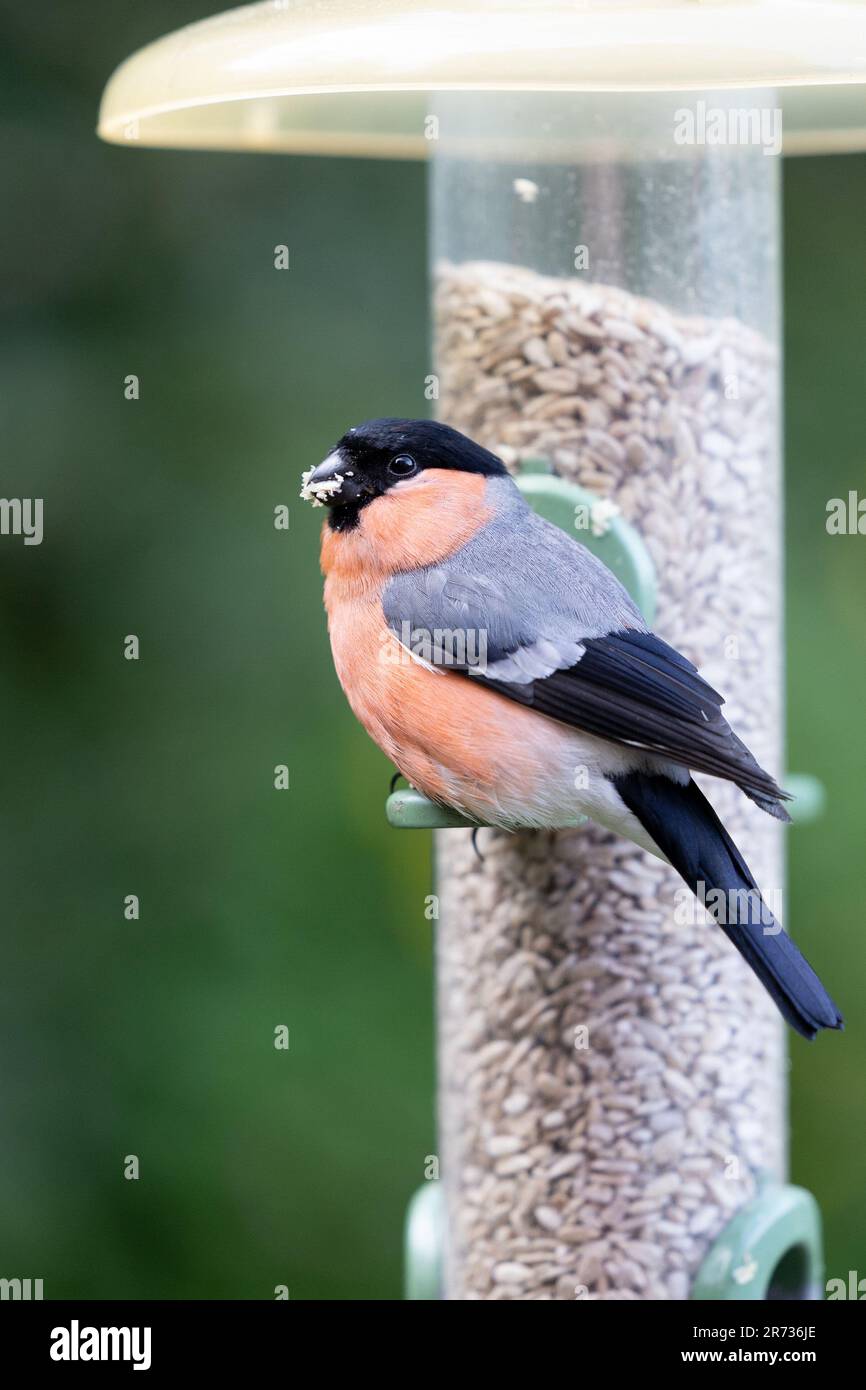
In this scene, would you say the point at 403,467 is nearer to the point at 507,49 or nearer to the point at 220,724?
the point at 507,49

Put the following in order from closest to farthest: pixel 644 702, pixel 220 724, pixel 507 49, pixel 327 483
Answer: pixel 507 49
pixel 644 702
pixel 327 483
pixel 220 724

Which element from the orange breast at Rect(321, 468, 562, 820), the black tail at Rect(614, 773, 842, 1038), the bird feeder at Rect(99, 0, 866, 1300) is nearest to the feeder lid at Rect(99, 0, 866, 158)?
the bird feeder at Rect(99, 0, 866, 1300)

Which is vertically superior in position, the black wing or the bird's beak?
the bird's beak

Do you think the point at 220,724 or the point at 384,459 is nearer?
the point at 384,459

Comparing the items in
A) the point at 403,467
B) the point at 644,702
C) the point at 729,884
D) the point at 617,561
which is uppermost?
the point at 403,467

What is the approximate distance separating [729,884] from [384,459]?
89 cm

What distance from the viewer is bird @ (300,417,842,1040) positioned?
268 cm

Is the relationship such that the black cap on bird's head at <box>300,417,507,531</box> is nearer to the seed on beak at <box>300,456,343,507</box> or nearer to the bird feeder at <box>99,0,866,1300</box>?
the seed on beak at <box>300,456,343,507</box>

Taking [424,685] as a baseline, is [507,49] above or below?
above

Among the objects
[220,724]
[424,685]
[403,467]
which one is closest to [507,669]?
[424,685]

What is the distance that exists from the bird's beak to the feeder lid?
60 cm

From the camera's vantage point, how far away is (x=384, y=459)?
2.89m

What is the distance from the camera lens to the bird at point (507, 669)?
8.79ft

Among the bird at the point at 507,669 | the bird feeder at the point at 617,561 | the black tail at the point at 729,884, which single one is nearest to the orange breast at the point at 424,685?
the bird at the point at 507,669
